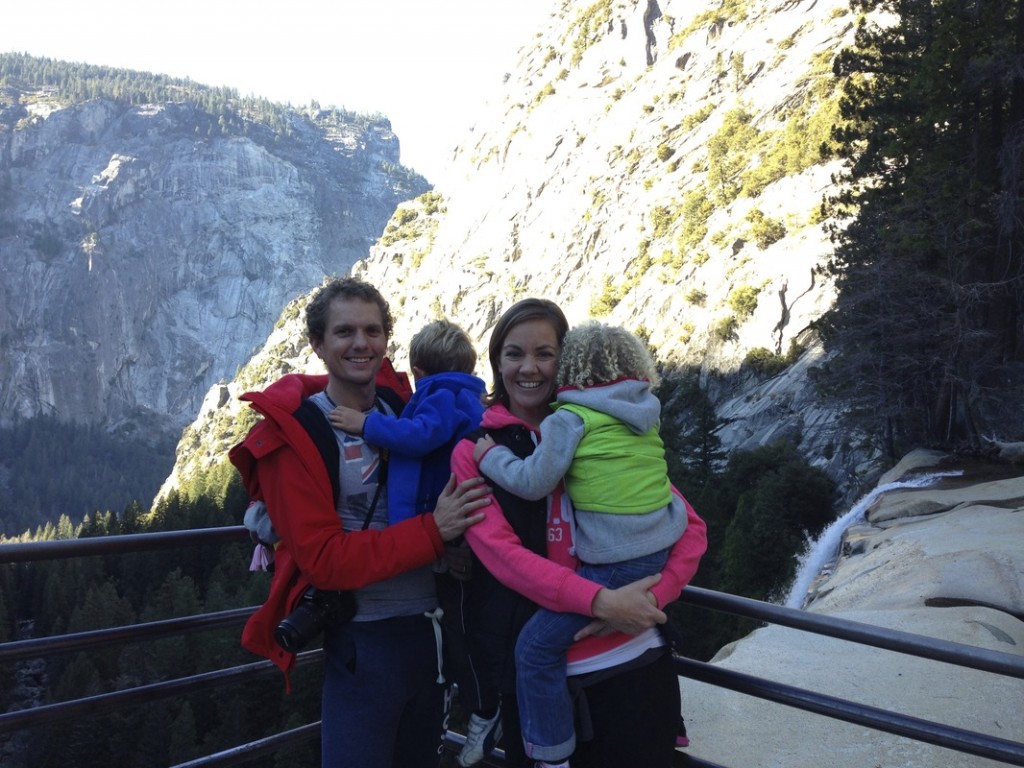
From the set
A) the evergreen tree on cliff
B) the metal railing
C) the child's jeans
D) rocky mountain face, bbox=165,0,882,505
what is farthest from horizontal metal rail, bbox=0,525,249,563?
rocky mountain face, bbox=165,0,882,505

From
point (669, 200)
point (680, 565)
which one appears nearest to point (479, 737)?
point (680, 565)

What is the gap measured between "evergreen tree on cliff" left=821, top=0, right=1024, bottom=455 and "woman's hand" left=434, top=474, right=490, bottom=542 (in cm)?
1756

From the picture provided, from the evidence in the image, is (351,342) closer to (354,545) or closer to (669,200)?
(354,545)

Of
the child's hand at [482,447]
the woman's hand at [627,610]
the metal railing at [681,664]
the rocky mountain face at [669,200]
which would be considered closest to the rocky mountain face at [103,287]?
the rocky mountain face at [669,200]

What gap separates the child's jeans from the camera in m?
2.19

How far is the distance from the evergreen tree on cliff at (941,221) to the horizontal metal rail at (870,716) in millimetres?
17093

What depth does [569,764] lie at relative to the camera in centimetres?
229

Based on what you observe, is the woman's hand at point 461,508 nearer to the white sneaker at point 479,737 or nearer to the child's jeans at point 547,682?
the child's jeans at point 547,682

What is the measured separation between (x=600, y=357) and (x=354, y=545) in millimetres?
908

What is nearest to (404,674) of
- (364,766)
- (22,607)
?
(364,766)

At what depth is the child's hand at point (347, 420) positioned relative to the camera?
2426mm

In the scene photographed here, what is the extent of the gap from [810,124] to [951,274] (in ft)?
103

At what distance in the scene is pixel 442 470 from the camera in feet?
8.43

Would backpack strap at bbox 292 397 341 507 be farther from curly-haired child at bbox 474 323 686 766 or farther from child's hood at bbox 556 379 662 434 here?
child's hood at bbox 556 379 662 434
